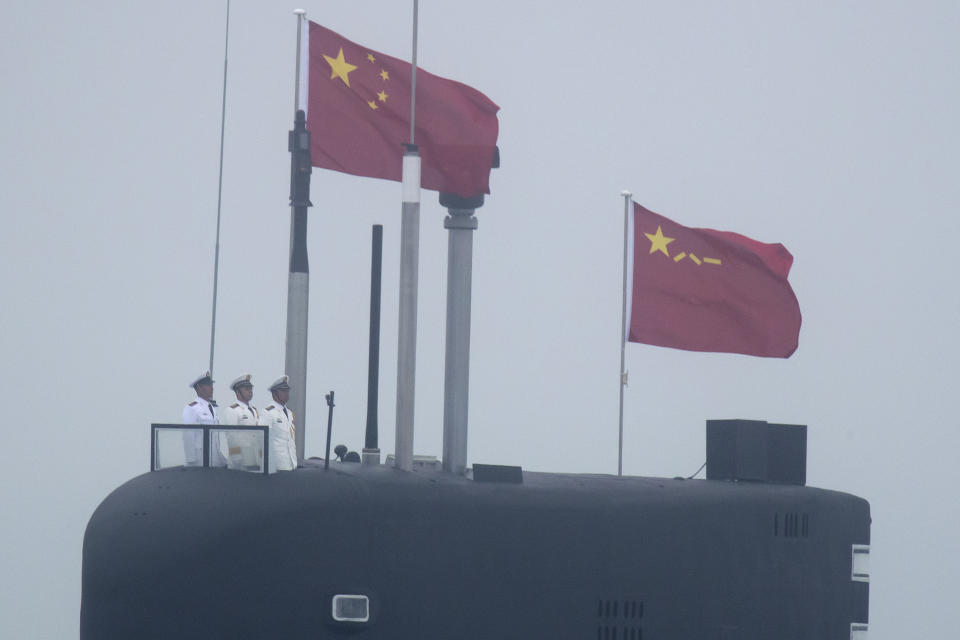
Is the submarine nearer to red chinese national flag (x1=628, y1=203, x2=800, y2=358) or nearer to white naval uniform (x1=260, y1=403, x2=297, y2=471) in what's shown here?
white naval uniform (x1=260, y1=403, x2=297, y2=471)

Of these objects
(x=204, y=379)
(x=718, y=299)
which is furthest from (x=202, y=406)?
(x=718, y=299)

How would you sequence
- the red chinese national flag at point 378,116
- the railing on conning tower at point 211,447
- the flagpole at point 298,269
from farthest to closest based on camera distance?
1. the red chinese national flag at point 378,116
2. the flagpole at point 298,269
3. the railing on conning tower at point 211,447

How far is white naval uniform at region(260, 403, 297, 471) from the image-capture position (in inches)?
606

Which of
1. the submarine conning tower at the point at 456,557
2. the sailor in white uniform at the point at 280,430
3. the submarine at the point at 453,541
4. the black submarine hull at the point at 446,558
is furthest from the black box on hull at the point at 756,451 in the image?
the sailor in white uniform at the point at 280,430

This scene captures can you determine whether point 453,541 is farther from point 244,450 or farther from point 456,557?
point 244,450

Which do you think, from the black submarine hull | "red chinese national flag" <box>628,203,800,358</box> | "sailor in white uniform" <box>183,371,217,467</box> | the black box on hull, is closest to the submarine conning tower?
the black submarine hull

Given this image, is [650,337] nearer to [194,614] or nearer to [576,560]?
[576,560]

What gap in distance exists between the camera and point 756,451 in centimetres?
1966

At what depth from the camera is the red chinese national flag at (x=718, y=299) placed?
2267 cm

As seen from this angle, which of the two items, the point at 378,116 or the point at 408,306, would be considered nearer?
the point at 408,306

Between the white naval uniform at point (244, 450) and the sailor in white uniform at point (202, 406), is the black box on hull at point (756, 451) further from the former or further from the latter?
the white naval uniform at point (244, 450)

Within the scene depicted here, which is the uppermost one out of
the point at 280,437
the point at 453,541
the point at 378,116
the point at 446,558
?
the point at 378,116

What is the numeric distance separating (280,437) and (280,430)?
88 mm

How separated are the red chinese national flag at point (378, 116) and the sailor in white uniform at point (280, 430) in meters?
3.52
